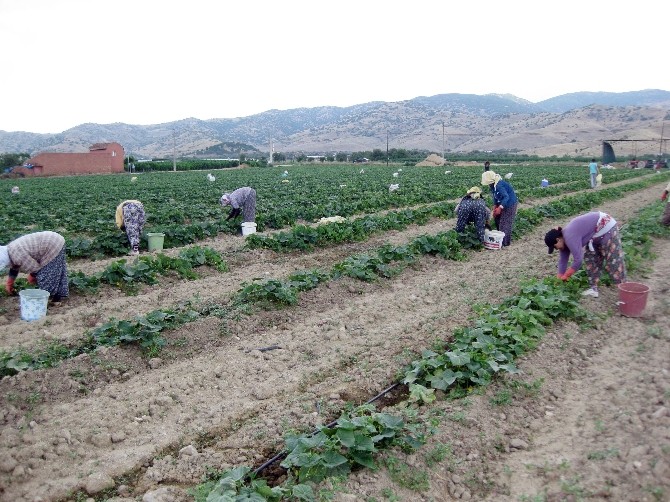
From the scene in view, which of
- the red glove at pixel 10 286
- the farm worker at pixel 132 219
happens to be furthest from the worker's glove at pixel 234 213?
the red glove at pixel 10 286

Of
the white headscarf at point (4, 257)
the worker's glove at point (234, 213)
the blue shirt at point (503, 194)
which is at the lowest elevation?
the worker's glove at point (234, 213)

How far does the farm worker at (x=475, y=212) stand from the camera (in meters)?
11.2

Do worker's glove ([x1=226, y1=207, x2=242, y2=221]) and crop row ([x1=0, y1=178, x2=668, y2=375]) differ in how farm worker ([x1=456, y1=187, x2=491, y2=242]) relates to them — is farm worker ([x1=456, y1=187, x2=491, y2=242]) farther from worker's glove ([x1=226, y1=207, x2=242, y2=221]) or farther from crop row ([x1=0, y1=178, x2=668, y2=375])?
worker's glove ([x1=226, y1=207, x2=242, y2=221])

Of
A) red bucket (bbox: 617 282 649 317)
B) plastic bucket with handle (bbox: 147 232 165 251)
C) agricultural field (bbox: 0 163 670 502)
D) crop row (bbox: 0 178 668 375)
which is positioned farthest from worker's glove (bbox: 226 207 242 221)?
red bucket (bbox: 617 282 649 317)

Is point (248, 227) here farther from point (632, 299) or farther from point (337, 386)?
point (632, 299)

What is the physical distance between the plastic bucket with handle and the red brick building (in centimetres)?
4234

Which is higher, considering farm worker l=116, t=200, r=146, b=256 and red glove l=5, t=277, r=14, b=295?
farm worker l=116, t=200, r=146, b=256

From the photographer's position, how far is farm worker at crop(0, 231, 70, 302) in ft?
23.5

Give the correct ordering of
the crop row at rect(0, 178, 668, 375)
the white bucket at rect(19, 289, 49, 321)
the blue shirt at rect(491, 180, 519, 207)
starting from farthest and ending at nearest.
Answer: the blue shirt at rect(491, 180, 519, 207) → the white bucket at rect(19, 289, 49, 321) → the crop row at rect(0, 178, 668, 375)

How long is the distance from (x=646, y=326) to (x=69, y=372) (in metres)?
6.54

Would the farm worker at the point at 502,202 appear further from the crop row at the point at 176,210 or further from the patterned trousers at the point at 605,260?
the crop row at the point at 176,210

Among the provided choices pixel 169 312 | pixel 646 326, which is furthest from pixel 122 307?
pixel 646 326

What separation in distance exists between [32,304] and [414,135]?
408ft

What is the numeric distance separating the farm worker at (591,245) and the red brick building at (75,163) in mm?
49608
